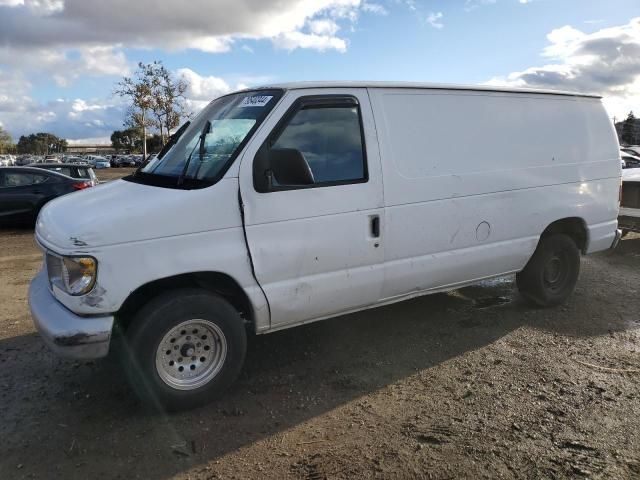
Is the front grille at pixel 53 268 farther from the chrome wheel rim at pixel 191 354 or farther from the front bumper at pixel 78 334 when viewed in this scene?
the chrome wheel rim at pixel 191 354

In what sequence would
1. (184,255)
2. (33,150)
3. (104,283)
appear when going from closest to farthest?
(104,283)
(184,255)
(33,150)

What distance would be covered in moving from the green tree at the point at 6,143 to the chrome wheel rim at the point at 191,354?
11308 centimetres

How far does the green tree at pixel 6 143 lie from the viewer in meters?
101

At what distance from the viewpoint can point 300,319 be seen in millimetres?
3908

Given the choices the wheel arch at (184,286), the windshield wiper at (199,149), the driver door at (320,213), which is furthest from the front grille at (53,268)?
the driver door at (320,213)

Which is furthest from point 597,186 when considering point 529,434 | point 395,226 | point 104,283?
point 104,283

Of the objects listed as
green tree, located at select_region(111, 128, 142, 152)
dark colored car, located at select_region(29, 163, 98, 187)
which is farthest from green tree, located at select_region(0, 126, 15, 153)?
dark colored car, located at select_region(29, 163, 98, 187)

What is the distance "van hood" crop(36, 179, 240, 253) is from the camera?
3.18 metres

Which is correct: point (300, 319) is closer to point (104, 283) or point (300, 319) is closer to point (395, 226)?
point (395, 226)

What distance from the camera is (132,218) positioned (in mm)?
3244

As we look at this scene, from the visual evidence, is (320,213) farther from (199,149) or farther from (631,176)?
(631,176)

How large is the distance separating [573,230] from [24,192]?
1075 cm

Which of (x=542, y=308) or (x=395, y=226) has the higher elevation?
(x=395, y=226)

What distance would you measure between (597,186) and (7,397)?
5.63 meters
